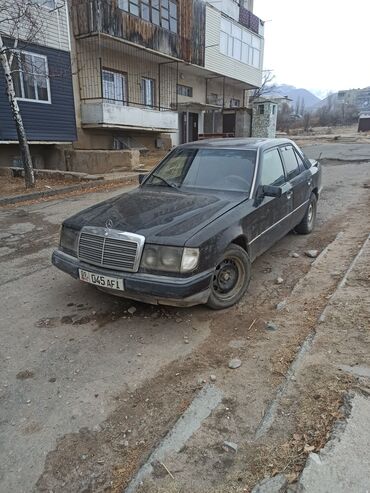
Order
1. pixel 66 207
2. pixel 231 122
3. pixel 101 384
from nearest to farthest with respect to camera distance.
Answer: pixel 101 384 < pixel 66 207 < pixel 231 122

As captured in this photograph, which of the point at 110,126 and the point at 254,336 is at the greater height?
the point at 110,126

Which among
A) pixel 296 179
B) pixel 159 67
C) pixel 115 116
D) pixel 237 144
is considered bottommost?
pixel 296 179

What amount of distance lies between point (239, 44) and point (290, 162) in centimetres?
2383

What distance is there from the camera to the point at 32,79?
536 inches

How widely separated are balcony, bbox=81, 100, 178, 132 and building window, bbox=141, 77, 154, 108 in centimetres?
250

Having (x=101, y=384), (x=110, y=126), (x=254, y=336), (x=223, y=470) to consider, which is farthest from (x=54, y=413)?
(x=110, y=126)

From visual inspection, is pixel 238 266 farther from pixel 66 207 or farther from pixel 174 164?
pixel 66 207

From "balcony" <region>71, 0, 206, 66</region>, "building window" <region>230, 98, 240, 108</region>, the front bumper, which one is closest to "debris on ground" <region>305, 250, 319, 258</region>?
the front bumper

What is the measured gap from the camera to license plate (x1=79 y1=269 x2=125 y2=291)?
329 centimetres

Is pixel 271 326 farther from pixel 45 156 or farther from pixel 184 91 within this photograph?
pixel 184 91

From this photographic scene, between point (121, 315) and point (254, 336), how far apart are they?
1.33 metres

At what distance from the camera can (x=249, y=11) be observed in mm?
27125

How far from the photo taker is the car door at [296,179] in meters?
5.37

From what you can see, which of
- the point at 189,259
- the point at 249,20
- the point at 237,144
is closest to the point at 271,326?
the point at 189,259
